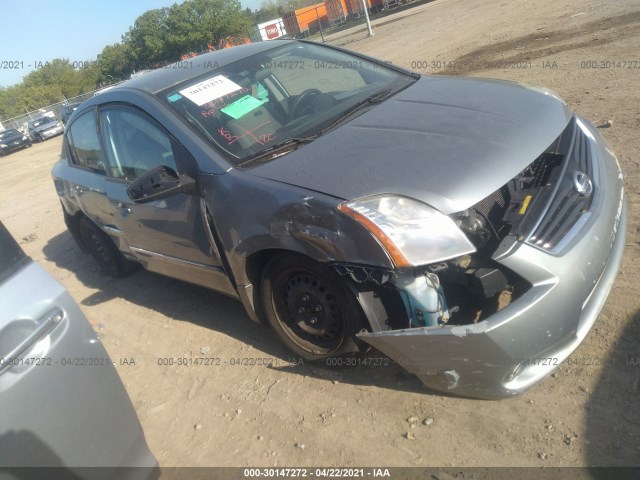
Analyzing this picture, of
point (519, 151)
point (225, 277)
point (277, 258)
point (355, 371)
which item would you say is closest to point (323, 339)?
point (355, 371)

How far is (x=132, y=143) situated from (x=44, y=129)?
2967 centimetres

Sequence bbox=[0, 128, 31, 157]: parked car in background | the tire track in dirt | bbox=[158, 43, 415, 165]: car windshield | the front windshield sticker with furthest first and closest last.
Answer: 1. bbox=[0, 128, 31, 157]: parked car in background
2. the tire track in dirt
3. the front windshield sticker
4. bbox=[158, 43, 415, 165]: car windshield

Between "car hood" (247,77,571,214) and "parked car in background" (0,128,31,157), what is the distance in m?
29.3

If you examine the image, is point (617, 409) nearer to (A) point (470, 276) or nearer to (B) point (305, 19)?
(A) point (470, 276)

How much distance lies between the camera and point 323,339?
119 inches

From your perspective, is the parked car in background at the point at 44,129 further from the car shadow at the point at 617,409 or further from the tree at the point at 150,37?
the car shadow at the point at 617,409

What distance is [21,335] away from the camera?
70.7 inches

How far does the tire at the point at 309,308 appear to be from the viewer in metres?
2.70

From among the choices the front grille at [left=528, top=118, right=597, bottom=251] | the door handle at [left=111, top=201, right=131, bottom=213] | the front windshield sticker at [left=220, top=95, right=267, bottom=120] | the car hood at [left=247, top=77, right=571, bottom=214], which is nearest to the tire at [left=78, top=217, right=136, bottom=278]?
the door handle at [left=111, top=201, right=131, bottom=213]

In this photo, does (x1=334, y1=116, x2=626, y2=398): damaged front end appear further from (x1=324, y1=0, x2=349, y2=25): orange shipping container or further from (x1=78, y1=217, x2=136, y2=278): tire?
(x1=324, y1=0, x2=349, y2=25): orange shipping container

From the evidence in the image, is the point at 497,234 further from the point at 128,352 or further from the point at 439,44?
the point at 439,44

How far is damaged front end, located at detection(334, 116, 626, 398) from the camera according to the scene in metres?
2.27

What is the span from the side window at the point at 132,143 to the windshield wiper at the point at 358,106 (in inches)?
38.9

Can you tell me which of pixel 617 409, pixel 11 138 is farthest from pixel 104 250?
pixel 11 138
